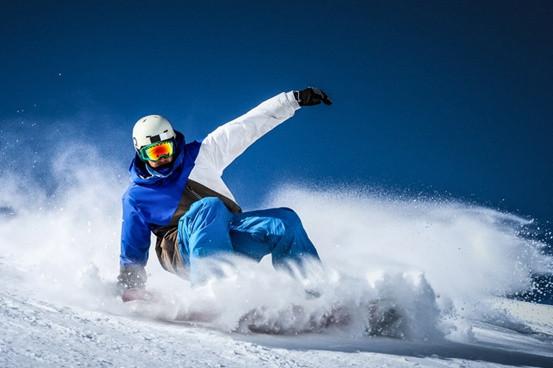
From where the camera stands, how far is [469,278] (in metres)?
7.14

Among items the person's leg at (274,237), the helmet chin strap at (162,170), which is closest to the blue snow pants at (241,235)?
the person's leg at (274,237)

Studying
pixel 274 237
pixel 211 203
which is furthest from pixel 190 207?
pixel 274 237

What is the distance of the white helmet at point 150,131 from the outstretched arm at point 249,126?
362mm

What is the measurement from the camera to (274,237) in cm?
379

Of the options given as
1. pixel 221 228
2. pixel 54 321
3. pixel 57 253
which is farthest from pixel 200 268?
pixel 57 253

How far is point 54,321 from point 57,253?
298cm

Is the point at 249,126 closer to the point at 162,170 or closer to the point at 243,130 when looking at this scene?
the point at 243,130

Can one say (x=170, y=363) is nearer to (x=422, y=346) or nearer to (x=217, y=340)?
(x=217, y=340)

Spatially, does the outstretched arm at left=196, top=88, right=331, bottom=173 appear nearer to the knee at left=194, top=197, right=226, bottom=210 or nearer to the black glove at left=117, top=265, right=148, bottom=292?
the knee at left=194, top=197, right=226, bottom=210

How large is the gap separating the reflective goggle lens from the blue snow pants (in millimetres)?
682

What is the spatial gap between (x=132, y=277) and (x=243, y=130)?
161cm

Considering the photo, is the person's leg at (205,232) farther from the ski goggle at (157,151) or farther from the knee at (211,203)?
the ski goggle at (157,151)

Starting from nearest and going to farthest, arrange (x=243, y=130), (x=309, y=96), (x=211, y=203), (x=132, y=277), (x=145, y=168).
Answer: (x=211, y=203) → (x=132, y=277) → (x=145, y=168) → (x=243, y=130) → (x=309, y=96)

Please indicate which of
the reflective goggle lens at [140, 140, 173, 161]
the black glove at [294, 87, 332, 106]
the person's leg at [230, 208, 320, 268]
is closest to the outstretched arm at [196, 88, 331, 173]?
the black glove at [294, 87, 332, 106]
